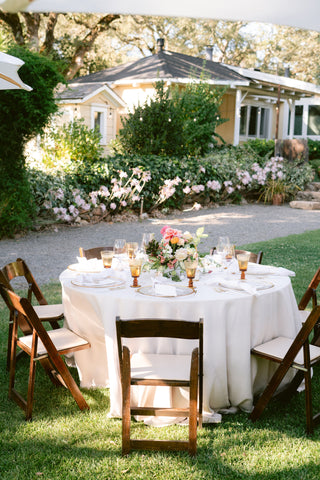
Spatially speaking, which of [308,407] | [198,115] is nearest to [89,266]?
[308,407]

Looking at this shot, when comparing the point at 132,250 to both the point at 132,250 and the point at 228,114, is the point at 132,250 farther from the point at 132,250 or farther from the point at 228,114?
the point at 228,114

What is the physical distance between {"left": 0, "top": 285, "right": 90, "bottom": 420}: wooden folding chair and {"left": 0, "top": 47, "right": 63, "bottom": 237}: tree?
241 inches

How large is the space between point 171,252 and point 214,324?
740mm

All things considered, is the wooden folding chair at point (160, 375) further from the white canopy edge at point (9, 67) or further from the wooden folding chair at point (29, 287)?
the white canopy edge at point (9, 67)

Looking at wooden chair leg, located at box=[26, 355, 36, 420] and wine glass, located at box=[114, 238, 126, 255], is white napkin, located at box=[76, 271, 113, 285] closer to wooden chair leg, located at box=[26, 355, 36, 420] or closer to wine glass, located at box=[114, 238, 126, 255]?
wine glass, located at box=[114, 238, 126, 255]

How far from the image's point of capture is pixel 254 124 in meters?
27.0

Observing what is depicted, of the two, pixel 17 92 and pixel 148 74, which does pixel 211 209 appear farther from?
pixel 148 74

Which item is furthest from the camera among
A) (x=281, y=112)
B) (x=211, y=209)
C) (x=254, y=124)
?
(x=281, y=112)

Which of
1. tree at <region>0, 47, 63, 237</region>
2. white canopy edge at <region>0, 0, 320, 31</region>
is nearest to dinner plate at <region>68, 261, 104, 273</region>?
white canopy edge at <region>0, 0, 320, 31</region>

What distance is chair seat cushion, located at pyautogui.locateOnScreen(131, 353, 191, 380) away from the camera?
3.33 m

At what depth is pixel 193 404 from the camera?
3.22m

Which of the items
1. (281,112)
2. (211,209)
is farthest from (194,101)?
(281,112)

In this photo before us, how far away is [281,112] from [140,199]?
60.3 ft

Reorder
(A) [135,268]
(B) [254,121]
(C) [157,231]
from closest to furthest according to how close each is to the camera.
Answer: (A) [135,268], (C) [157,231], (B) [254,121]
